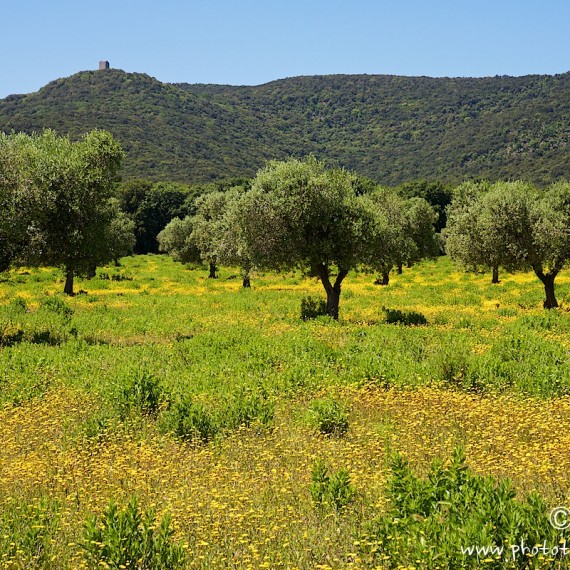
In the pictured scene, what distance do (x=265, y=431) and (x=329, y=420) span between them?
4.11ft

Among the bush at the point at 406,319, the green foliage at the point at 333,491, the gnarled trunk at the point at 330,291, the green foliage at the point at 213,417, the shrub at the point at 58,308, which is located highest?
the gnarled trunk at the point at 330,291

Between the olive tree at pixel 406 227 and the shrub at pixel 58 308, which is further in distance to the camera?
the olive tree at pixel 406 227

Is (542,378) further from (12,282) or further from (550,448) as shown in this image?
(12,282)

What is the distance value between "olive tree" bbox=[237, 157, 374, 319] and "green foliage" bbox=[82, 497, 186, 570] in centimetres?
2105

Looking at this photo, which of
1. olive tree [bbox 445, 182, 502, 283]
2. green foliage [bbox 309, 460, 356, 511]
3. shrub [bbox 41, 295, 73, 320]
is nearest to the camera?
green foliage [bbox 309, 460, 356, 511]

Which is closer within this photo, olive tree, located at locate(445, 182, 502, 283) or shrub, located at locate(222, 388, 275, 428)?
shrub, located at locate(222, 388, 275, 428)

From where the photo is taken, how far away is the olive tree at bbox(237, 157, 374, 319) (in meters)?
26.2

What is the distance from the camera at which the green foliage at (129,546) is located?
5.34 m

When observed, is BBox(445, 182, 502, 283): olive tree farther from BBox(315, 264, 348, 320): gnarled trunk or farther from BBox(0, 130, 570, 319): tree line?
BBox(315, 264, 348, 320): gnarled trunk

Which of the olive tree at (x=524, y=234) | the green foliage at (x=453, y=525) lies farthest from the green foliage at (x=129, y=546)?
the olive tree at (x=524, y=234)

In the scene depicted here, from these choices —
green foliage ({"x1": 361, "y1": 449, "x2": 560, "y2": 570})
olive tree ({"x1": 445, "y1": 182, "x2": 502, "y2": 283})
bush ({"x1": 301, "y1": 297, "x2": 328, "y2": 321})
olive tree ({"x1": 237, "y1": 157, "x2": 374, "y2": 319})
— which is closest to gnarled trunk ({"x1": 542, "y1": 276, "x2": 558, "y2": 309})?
olive tree ({"x1": 445, "y1": 182, "x2": 502, "y2": 283})
